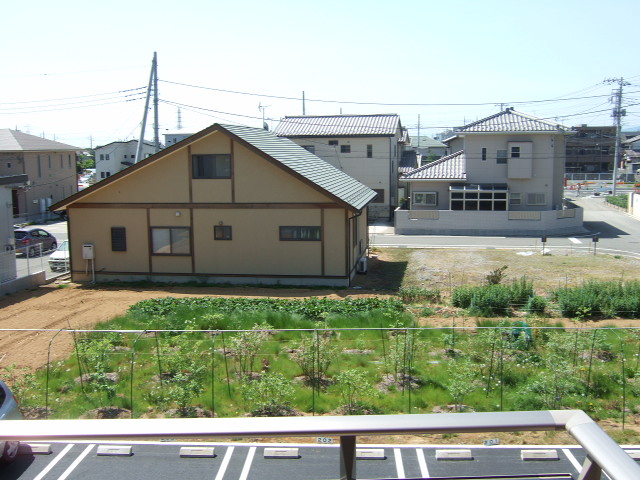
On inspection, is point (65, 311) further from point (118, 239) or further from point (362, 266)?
point (362, 266)

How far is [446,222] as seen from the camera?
126 ft

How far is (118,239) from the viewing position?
77.2 feet

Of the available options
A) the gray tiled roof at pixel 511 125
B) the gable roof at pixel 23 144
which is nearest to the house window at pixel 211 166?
the gray tiled roof at pixel 511 125

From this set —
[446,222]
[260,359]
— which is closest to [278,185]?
[260,359]

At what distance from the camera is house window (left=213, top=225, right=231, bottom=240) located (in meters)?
22.9

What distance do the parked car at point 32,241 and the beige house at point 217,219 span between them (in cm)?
925

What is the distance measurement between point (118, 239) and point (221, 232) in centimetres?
397

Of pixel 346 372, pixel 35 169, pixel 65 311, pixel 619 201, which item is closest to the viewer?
pixel 346 372

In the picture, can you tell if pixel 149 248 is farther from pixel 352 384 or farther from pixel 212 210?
pixel 352 384

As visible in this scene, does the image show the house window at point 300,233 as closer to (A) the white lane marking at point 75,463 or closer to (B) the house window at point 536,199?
(A) the white lane marking at point 75,463

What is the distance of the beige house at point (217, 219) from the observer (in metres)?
22.2

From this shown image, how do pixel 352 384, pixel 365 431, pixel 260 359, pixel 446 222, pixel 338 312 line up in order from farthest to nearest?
pixel 446 222 < pixel 338 312 < pixel 260 359 < pixel 352 384 < pixel 365 431

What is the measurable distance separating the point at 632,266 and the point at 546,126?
51.7ft

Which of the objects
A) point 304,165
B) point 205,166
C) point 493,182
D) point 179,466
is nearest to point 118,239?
point 205,166
